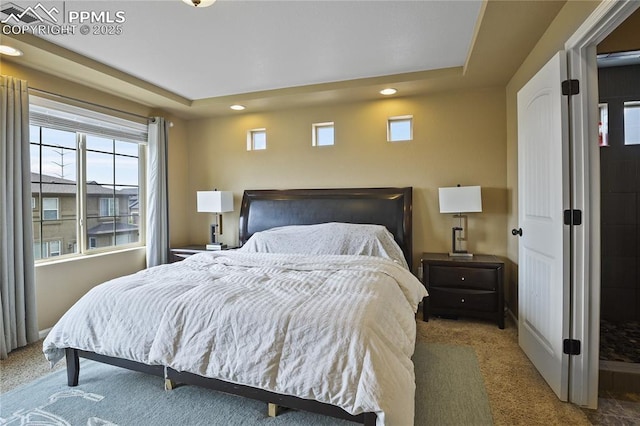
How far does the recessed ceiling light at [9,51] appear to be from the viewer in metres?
2.47

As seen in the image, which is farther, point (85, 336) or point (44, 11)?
point (44, 11)

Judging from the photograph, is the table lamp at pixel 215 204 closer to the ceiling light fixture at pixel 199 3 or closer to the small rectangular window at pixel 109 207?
the small rectangular window at pixel 109 207

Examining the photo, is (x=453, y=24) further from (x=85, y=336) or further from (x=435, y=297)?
(x=85, y=336)

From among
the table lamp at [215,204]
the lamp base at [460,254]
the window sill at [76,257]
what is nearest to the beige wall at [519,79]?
the lamp base at [460,254]

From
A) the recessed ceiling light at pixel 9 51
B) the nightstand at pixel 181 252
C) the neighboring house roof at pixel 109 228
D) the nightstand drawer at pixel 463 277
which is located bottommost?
the nightstand drawer at pixel 463 277

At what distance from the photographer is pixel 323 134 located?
13.5 ft

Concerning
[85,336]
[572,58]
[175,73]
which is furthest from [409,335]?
[175,73]

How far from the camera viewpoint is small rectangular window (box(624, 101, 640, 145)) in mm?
2945

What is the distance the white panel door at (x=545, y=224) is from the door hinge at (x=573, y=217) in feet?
0.09

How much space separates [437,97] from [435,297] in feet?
7.18

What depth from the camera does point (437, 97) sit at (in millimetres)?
3602

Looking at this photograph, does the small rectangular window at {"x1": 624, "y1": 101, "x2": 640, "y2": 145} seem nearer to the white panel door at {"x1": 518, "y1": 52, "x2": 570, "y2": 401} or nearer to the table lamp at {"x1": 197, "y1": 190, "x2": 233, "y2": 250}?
the white panel door at {"x1": 518, "y1": 52, "x2": 570, "y2": 401}

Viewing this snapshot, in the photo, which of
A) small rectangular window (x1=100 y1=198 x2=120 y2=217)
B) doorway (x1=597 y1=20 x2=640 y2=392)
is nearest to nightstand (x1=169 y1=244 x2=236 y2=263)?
small rectangular window (x1=100 y1=198 x2=120 y2=217)

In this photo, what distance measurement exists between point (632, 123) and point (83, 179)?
548 cm
